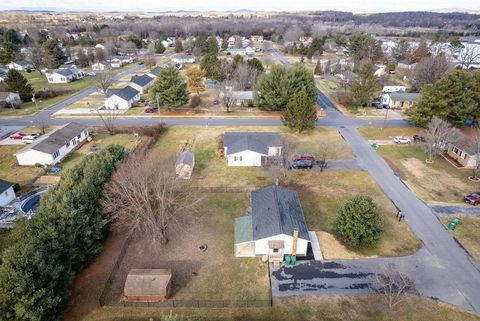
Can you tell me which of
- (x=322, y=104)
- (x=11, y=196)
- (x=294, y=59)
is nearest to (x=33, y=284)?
(x=11, y=196)

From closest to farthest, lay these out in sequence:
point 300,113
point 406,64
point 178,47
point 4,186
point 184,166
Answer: point 4,186 → point 184,166 → point 300,113 → point 406,64 → point 178,47

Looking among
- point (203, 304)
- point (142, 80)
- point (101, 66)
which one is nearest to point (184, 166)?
point (203, 304)

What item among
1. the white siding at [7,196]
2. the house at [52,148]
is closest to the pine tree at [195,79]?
the house at [52,148]

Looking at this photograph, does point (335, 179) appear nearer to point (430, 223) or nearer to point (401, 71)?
point (430, 223)

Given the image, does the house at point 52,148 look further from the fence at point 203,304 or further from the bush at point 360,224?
the bush at point 360,224

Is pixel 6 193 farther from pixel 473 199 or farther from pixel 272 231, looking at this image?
pixel 473 199
